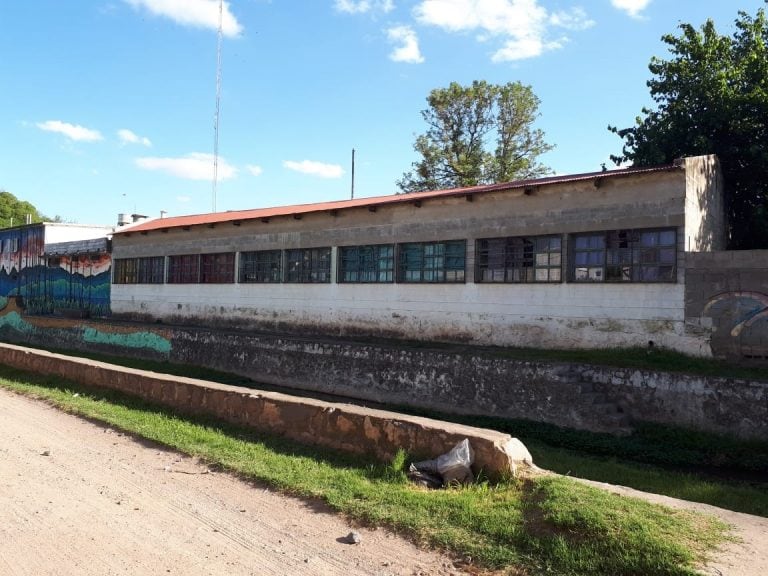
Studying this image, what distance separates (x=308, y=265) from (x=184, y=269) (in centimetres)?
643

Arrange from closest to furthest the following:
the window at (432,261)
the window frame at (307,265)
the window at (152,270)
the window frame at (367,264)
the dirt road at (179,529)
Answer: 1. the dirt road at (179,529)
2. the window at (432,261)
3. the window frame at (367,264)
4. the window frame at (307,265)
5. the window at (152,270)

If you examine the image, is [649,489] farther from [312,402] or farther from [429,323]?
[429,323]

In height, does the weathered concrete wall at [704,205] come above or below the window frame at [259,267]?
above

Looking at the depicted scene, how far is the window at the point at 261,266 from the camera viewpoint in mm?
18422

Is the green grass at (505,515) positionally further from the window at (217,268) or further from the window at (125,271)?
the window at (125,271)

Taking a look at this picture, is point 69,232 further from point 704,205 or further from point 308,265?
point 704,205

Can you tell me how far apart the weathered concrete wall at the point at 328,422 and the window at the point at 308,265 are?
7.43 m

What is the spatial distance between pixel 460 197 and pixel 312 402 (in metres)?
8.25

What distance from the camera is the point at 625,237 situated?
38.7 ft

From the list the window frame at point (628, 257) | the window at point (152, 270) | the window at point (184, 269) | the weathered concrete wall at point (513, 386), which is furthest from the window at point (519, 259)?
the window at point (152, 270)

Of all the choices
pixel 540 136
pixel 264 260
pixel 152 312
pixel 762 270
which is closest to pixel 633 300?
pixel 762 270

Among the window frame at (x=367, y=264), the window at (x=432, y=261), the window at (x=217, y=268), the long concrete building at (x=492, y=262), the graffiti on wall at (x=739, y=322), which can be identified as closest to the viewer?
the graffiti on wall at (x=739, y=322)

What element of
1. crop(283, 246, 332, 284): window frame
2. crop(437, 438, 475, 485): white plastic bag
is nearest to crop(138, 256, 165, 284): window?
crop(283, 246, 332, 284): window frame

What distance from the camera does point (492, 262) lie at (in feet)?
45.0
